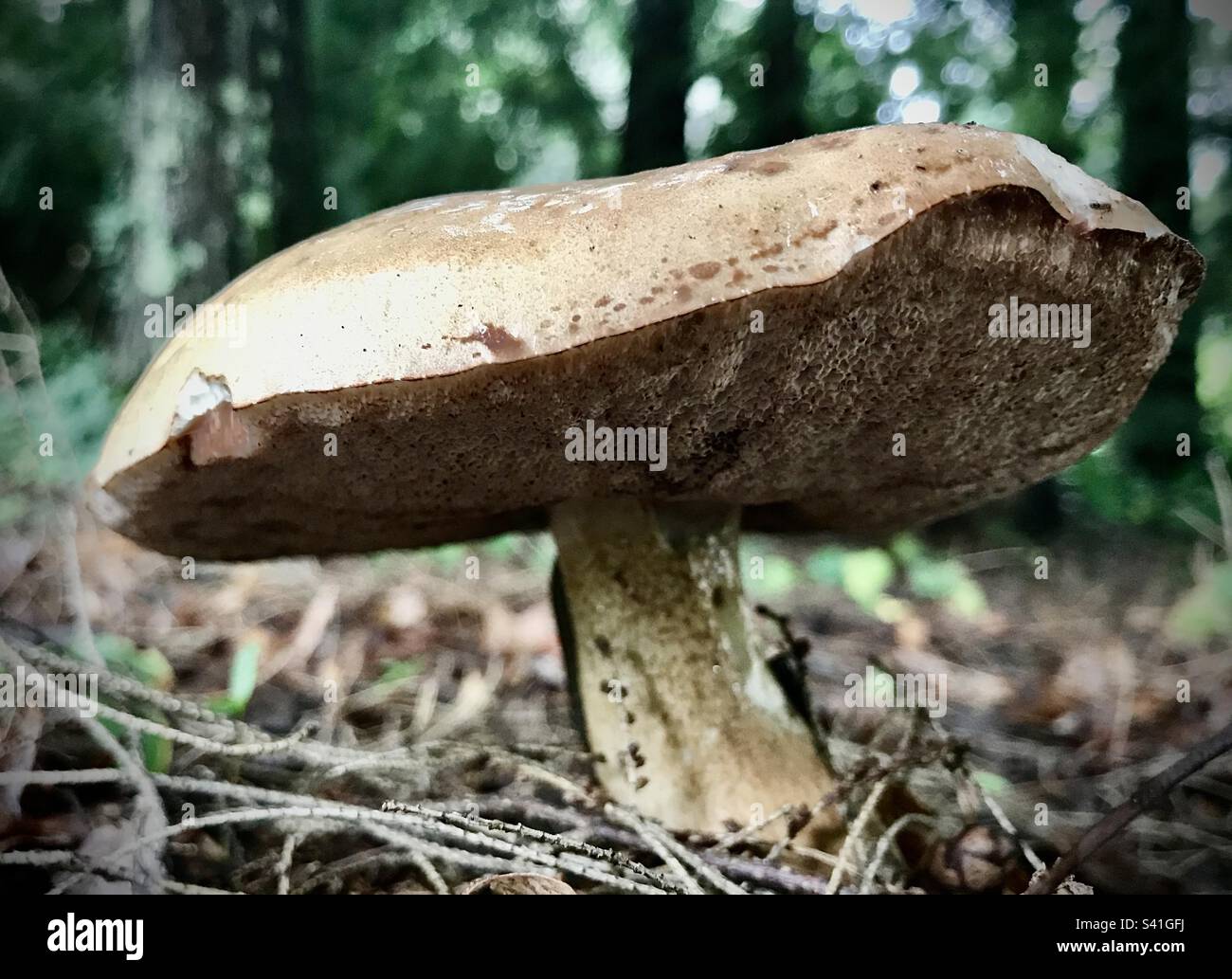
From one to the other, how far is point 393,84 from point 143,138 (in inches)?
26.6

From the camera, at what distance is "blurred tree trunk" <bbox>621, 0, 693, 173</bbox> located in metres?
1.90

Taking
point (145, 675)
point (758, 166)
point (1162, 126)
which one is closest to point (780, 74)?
point (1162, 126)

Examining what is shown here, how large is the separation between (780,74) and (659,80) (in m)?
0.30

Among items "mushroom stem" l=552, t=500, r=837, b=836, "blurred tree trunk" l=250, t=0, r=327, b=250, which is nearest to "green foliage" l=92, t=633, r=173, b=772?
"mushroom stem" l=552, t=500, r=837, b=836

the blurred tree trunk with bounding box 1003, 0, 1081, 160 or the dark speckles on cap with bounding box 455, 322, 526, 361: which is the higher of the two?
the blurred tree trunk with bounding box 1003, 0, 1081, 160

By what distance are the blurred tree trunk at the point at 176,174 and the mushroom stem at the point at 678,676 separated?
4.72 feet

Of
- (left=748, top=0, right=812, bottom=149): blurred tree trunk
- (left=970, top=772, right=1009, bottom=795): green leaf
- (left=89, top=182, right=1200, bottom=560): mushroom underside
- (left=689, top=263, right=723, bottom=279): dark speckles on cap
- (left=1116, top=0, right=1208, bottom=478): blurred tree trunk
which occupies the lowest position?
(left=970, top=772, right=1009, bottom=795): green leaf

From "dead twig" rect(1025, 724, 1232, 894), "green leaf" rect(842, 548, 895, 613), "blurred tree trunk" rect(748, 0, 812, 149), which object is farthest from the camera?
"green leaf" rect(842, 548, 895, 613)

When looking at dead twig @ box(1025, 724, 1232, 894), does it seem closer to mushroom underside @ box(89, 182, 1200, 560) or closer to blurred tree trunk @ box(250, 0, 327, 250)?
mushroom underside @ box(89, 182, 1200, 560)

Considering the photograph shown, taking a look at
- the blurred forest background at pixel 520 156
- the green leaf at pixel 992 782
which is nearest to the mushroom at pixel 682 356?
the green leaf at pixel 992 782

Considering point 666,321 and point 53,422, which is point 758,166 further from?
point 53,422

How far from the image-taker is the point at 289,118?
7.13 feet

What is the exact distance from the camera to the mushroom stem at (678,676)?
3.58 feet
